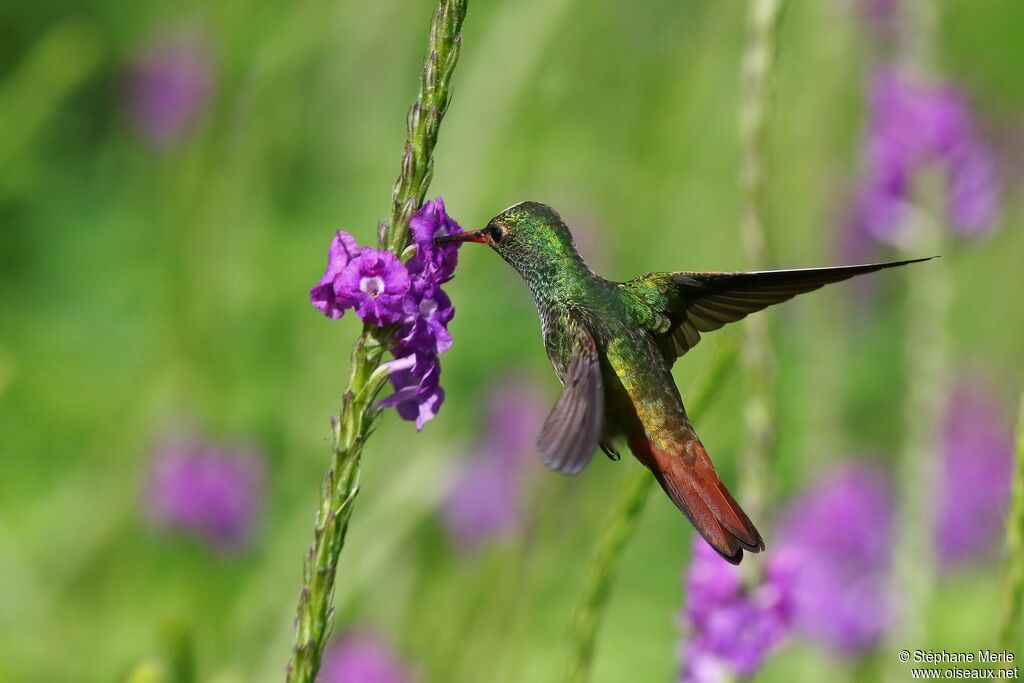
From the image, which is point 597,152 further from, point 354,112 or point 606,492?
point 606,492

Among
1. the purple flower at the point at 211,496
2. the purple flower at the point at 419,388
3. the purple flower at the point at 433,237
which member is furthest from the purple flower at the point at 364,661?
the purple flower at the point at 433,237

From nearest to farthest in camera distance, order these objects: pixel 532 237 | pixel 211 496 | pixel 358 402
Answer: pixel 358 402 → pixel 532 237 → pixel 211 496

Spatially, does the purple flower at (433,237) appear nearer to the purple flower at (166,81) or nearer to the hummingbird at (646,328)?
the hummingbird at (646,328)

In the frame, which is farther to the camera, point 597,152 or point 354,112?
point 597,152

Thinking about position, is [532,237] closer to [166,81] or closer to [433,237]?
[433,237]

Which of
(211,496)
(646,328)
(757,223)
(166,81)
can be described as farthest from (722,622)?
(166,81)

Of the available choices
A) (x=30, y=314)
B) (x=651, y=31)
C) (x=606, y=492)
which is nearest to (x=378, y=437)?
(x=606, y=492)
